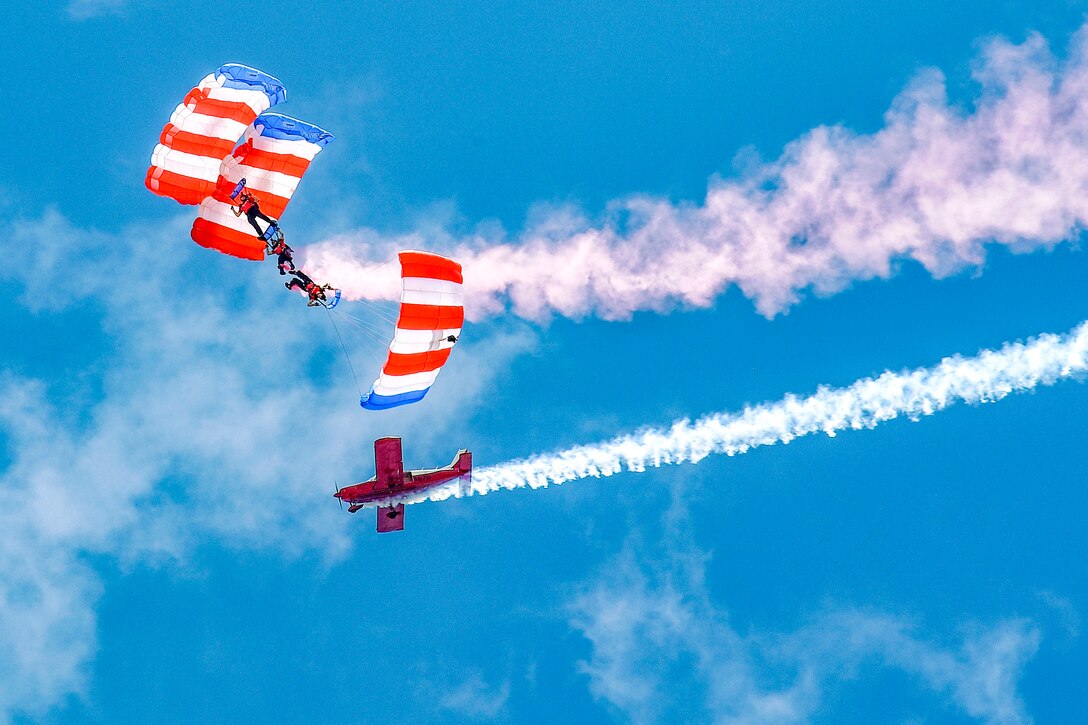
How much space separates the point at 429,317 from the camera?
100 feet

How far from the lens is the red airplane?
33812mm

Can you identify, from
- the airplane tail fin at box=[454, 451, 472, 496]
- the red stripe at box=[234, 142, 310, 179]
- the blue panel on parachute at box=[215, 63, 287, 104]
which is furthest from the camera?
the airplane tail fin at box=[454, 451, 472, 496]

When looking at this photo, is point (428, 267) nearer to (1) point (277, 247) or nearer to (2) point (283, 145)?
(1) point (277, 247)

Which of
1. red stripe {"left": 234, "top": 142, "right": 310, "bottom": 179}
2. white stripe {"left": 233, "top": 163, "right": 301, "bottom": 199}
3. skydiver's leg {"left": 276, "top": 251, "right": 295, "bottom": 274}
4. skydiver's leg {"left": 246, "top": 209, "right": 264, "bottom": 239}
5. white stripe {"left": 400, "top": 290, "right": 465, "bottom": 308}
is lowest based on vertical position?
white stripe {"left": 400, "top": 290, "right": 465, "bottom": 308}

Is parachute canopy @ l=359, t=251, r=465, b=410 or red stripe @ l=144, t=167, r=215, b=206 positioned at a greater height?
red stripe @ l=144, t=167, r=215, b=206

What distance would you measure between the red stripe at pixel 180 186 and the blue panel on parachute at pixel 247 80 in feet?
8.36

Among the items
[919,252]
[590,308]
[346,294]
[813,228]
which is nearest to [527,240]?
[590,308]

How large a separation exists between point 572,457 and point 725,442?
15.2 feet

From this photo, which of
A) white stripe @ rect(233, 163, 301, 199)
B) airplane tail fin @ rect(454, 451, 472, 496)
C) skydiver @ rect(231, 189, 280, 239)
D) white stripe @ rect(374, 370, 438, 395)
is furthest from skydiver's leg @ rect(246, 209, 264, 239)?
airplane tail fin @ rect(454, 451, 472, 496)

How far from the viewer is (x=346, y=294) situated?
112 feet

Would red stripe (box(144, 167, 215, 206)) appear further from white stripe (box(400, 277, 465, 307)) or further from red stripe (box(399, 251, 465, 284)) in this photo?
white stripe (box(400, 277, 465, 307))

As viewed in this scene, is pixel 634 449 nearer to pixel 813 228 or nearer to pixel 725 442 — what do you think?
pixel 725 442

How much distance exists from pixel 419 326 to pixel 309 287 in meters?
3.28

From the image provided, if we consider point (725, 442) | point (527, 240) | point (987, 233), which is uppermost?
point (527, 240)
